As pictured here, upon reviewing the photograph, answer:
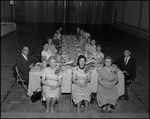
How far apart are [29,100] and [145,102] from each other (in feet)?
9.77

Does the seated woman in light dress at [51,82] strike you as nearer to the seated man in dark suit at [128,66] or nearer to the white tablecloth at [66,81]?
the white tablecloth at [66,81]

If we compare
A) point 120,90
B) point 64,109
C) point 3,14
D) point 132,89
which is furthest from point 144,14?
point 3,14

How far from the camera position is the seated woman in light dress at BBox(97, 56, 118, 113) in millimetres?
4113

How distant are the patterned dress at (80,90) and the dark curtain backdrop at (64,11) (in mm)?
22729

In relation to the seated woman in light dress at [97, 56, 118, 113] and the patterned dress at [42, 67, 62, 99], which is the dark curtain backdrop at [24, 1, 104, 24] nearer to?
the seated woman in light dress at [97, 56, 118, 113]

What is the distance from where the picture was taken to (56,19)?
26188 millimetres

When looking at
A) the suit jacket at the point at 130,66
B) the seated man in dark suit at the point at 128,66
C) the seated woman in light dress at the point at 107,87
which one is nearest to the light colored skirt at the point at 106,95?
the seated woman in light dress at the point at 107,87

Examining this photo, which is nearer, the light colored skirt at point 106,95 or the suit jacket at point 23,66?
the light colored skirt at point 106,95

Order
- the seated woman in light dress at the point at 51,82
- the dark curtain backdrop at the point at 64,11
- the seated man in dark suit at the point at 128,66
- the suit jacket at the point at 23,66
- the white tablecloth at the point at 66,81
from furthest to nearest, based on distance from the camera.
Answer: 1. the dark curtain backdrop at the point at 64,11
2. the seated man in dark suit at the point at 128,66
3. the suit jacket at the point at 23,66
4. the white tablecloth at the point at 66,81
5. the seated woman in light dress at the point at 51,82

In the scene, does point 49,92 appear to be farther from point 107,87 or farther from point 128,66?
point 128,66

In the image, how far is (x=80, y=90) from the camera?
4043 millimetres

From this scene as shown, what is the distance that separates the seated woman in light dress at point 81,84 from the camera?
4.01 m

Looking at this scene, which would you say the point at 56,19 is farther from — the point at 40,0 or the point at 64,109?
the point at 64,109

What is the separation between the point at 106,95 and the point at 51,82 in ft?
4.08
